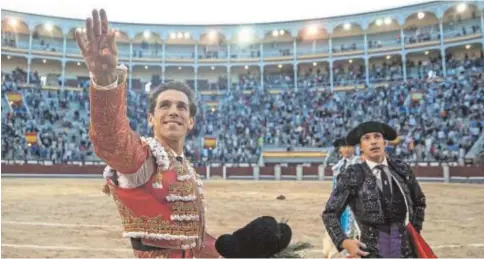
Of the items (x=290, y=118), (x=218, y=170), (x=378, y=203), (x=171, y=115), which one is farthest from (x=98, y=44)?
(x=290, y=118)

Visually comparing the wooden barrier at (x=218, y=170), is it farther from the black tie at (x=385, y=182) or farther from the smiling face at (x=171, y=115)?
the smiling face at (x=171, y=115)

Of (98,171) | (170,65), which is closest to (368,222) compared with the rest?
(98,171)

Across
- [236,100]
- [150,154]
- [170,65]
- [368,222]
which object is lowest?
[368,222]

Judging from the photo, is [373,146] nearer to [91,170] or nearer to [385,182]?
[385,182]

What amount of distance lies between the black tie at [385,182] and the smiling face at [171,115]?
1.39 metres

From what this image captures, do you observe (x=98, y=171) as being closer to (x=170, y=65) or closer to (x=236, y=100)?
(x=236, y=100)

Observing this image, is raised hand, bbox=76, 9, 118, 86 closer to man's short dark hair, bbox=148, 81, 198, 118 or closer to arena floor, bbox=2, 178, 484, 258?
man's short dark hair, bbox=148, 81, 198, 118

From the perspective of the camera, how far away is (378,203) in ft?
7.95

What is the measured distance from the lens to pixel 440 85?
26469 mm

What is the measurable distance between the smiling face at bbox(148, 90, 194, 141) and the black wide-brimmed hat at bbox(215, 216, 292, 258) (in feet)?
1.56

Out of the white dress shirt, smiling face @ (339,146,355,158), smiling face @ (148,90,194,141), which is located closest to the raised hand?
smiling face @ (148,90,194,141)

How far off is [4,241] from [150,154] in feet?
16.0

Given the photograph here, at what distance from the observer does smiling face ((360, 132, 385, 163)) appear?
254cm

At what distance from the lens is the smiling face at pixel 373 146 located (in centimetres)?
254
